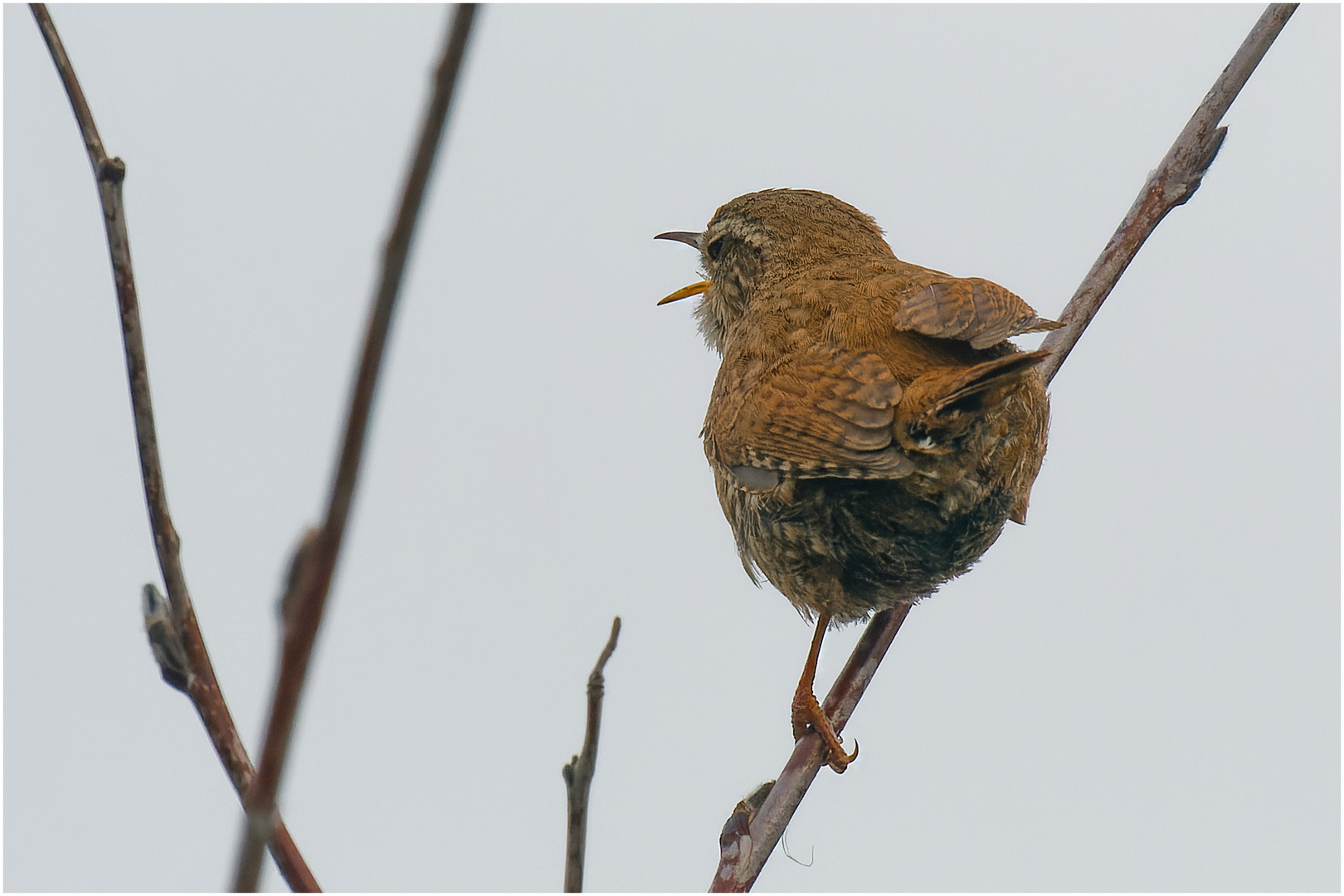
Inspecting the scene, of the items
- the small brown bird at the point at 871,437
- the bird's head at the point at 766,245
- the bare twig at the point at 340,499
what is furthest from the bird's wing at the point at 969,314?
the bare twig at the point at 340,499

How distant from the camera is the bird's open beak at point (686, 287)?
207 inches

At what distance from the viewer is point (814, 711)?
153 inches

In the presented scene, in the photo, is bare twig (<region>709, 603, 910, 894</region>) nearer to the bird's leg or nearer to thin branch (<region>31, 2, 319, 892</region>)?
the bird's leg

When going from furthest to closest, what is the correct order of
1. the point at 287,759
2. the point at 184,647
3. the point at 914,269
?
1. the point at 914,269
2. the point at 184,647
3. the point at 287,759

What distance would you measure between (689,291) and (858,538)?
6.10 ft

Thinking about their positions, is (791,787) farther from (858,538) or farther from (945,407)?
(945,407)

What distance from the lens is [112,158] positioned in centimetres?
156

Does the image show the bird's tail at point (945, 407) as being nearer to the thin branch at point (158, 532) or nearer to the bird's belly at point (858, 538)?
the bird's belly at point (858, 538)

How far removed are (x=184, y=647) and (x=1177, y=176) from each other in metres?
3.68

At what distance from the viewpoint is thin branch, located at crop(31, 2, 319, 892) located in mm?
1435

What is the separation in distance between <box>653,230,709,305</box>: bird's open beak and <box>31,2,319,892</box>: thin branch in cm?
379

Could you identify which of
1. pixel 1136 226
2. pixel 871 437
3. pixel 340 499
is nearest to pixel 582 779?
pixel 340 499

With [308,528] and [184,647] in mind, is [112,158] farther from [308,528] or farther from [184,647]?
[308,528]

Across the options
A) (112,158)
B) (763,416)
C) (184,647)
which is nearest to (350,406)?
(184,647)
